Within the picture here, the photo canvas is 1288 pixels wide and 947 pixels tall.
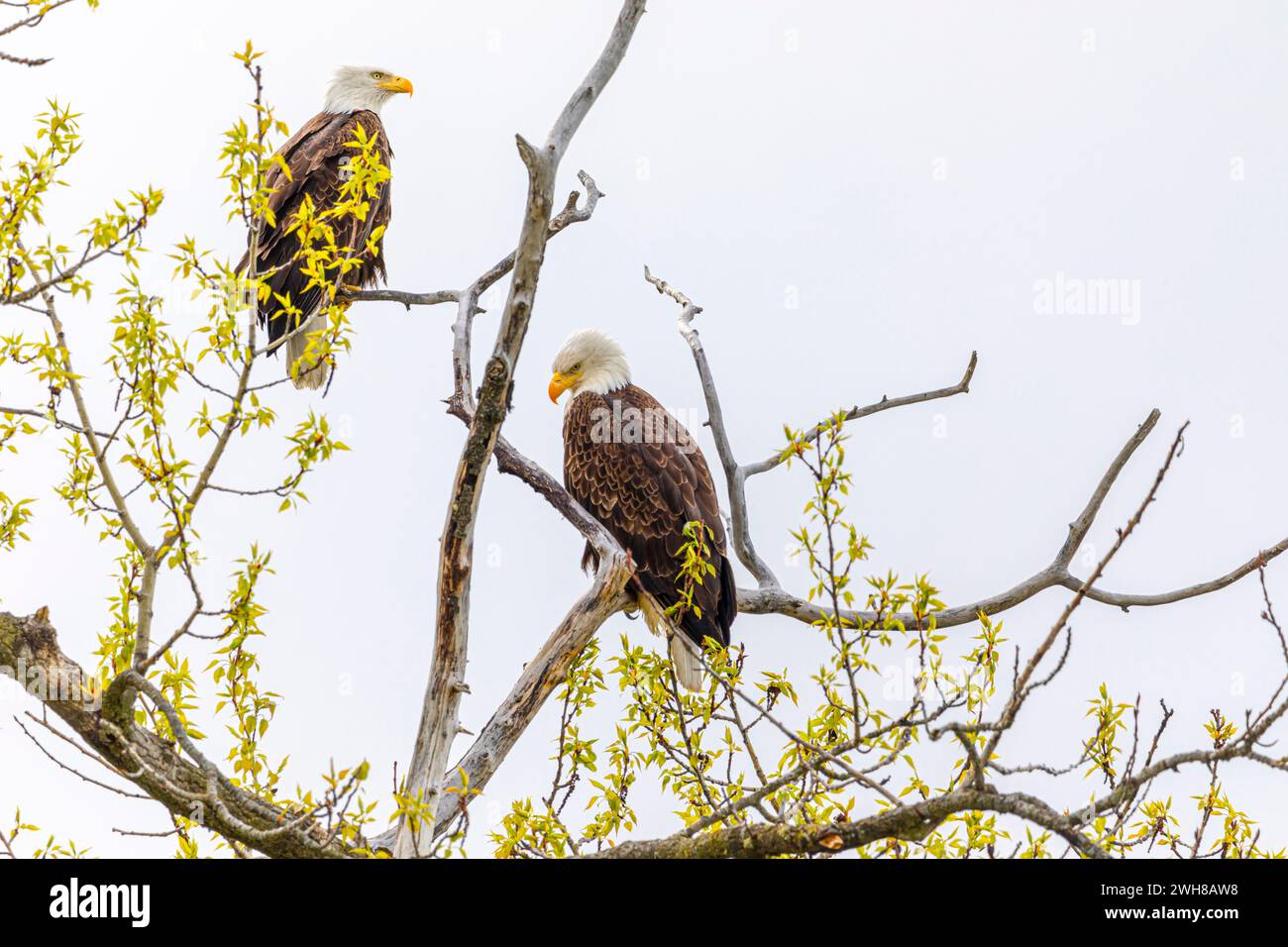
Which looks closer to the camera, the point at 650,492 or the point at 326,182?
the point at 650,492

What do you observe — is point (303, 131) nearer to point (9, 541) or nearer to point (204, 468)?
point (9, 541)

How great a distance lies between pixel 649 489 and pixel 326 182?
10.6 feet

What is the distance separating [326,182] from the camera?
8414 mm

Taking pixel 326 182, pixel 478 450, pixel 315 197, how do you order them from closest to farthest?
pixel 478 450
pixel 315 197
pixel 326 182

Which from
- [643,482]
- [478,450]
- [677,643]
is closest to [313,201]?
[643,482]

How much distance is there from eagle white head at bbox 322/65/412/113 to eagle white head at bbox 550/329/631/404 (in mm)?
3219

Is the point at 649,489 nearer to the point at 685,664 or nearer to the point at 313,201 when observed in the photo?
the point at 685,664

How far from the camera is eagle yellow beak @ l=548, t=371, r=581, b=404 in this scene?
765cm

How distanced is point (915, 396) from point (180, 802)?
137 inches

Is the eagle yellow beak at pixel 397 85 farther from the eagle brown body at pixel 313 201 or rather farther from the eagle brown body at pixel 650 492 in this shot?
the eagle brown body at pixel 650 492

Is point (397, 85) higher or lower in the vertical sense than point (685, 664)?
higher
